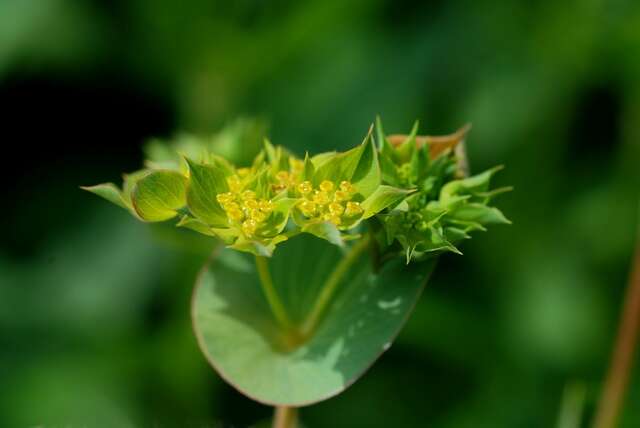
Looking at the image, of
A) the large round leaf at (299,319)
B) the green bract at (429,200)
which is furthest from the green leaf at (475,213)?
the large round leaf at (299,319)

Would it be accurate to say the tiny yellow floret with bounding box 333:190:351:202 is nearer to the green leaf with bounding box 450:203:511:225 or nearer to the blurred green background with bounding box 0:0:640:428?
the green leaf with bounding box 450:203:511:225

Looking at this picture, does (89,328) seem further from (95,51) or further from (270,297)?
(270,297)

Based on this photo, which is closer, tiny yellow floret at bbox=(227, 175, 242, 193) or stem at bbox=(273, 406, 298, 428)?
tiny yellow floret at bbox=(227, 175, 242, 193)

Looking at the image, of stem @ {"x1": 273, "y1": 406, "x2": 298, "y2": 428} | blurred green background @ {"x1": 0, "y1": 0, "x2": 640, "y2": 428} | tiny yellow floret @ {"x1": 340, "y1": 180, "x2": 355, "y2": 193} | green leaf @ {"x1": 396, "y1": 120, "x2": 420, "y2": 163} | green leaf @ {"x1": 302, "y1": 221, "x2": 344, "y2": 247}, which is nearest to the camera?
green leaf @ {"x1": 302, "y1": 221, "x2": 344, "y2": 247}

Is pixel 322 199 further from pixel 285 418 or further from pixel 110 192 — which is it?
pixel 285 418

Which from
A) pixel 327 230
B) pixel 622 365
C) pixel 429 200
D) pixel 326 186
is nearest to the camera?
pixel 327 230

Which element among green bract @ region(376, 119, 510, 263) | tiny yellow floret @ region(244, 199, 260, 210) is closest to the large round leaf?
green bract @ region(376, 119, 510, 263)

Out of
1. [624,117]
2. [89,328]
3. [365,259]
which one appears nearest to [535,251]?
[624,117]

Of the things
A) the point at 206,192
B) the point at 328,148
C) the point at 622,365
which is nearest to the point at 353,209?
the point at 206,192
